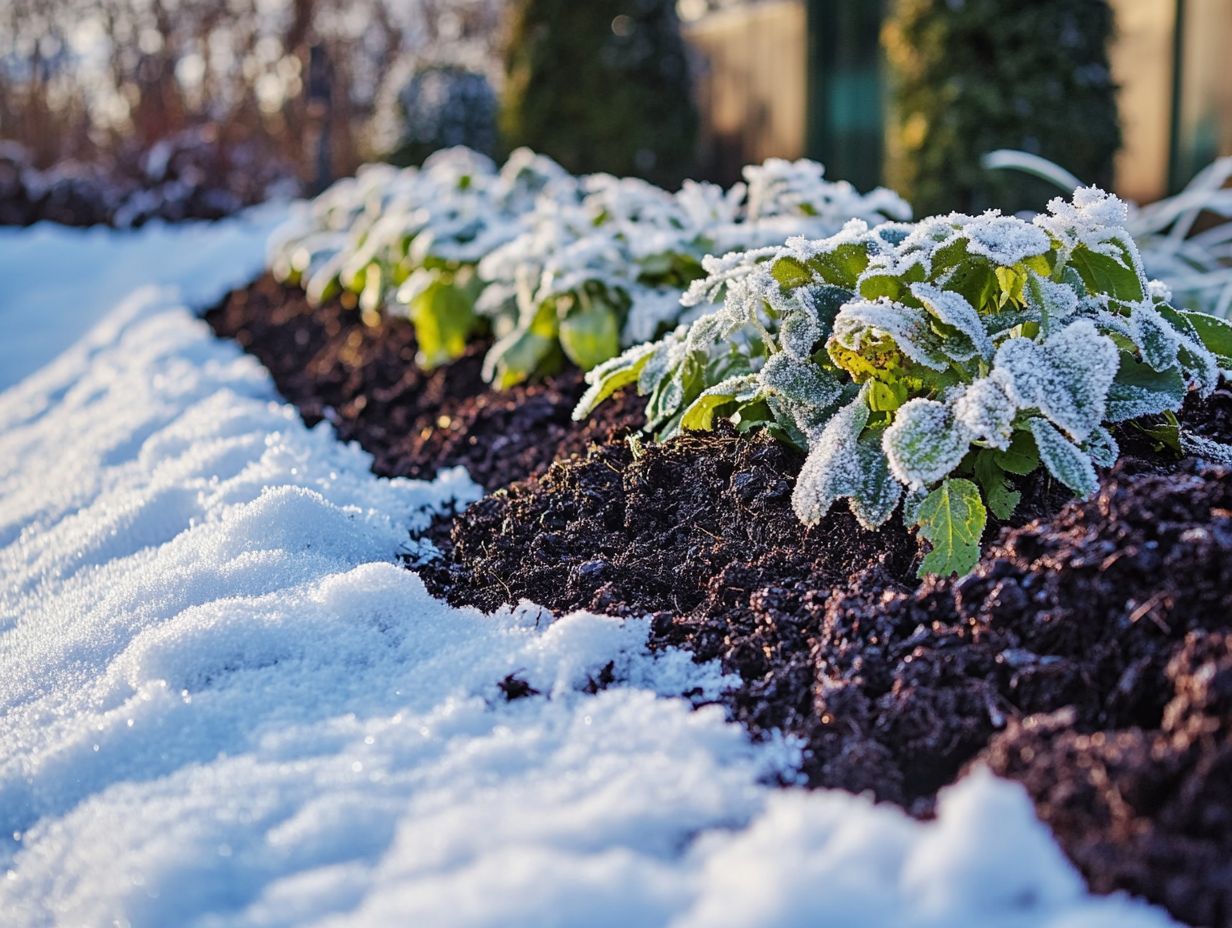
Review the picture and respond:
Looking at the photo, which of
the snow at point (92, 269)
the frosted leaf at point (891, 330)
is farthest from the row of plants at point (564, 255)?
the snow at point (92, 269)

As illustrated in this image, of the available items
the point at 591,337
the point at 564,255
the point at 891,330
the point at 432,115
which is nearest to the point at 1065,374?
the point at 891,330

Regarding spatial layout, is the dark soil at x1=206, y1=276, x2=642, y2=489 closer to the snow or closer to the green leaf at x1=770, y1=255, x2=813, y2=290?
the green leaf at x1=770, y1=255, x2=813, y2=290

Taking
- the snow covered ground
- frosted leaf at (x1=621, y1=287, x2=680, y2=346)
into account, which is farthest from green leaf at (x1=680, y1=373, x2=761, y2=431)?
frosted leaf at (x1=621, y1=287, x2=680, y2=346)

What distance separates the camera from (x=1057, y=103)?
194 inches

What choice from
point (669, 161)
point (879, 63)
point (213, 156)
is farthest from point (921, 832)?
point (213, 156)

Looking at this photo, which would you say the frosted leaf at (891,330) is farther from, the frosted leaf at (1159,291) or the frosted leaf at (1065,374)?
the frosted leaf at (1159,291)

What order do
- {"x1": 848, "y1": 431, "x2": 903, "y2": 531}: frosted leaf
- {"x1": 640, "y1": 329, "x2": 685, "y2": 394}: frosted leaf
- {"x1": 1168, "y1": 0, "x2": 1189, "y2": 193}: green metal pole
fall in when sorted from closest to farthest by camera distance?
{"x1": 848, "y1": 431, "x2": 903, "y2": 531}: frosted leaf < {"x1": 640, "y1": 329, "x2": 685, "y2": 394}: frosted leaf < {"x1": 1168, "y1": 0, "x2": 1189, "y2": 193}: green metal pole

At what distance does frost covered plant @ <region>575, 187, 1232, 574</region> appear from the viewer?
4.94ft

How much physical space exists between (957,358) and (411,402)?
187cm

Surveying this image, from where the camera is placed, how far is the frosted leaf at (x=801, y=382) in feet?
5.73

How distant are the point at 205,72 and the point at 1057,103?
12.1 meters

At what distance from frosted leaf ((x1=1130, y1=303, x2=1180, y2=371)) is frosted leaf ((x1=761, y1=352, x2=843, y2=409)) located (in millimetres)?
441

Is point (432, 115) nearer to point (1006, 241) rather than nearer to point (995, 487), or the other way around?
point (1006, 241)

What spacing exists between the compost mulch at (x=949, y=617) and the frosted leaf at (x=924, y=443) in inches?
5.1
